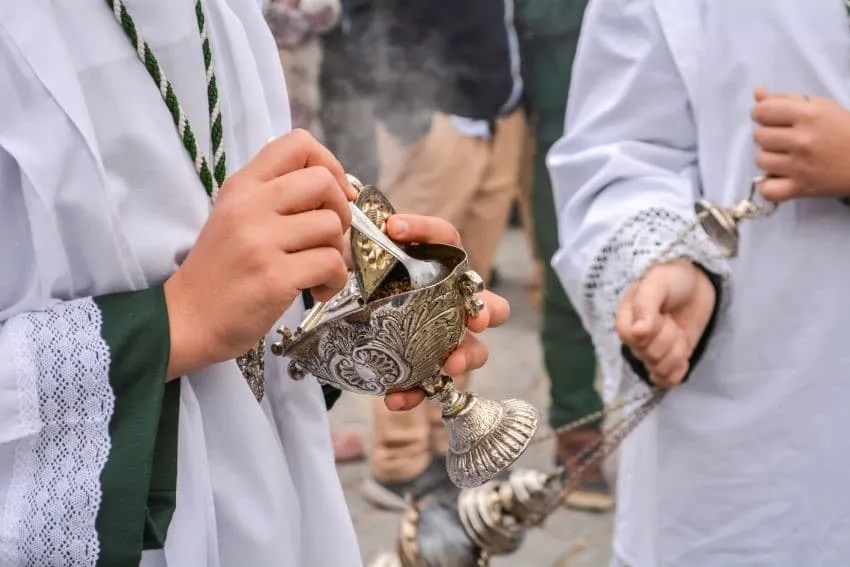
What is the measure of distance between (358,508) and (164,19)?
208 centimetres

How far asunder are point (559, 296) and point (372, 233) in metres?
2.02

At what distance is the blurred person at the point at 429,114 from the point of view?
2688 mm

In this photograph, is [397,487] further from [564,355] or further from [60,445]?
[60,445]

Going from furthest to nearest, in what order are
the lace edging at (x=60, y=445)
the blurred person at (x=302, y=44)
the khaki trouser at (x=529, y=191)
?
the khaki trouser at (x=529, y=191)
the blurred person at (x=302, y=44)
the lace edging at (x=60, y=445)

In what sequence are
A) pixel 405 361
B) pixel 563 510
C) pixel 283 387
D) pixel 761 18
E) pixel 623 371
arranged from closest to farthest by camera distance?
pixel 405 361 < pixel 283 387 < pixel 761 18 < pixel 623 371 < pixel 563 510

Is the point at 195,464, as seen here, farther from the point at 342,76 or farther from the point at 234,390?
the point at 342,76

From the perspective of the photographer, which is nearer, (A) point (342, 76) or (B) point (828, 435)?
(B) point (828, 435)

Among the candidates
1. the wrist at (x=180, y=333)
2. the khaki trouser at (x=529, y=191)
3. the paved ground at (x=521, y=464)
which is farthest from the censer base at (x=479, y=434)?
the khaki trouser at (x=529, y=191)

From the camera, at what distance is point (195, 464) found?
0.79m

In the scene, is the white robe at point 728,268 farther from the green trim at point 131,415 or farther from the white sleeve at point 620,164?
the green trim at point 131,415

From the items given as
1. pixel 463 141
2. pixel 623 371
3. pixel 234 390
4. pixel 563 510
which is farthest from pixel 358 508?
pixel 234 390

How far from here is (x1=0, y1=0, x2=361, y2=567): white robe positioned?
0.72 metres

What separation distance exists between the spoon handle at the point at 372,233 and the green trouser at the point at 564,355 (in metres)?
1.96

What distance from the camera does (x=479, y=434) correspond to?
2.91ft
